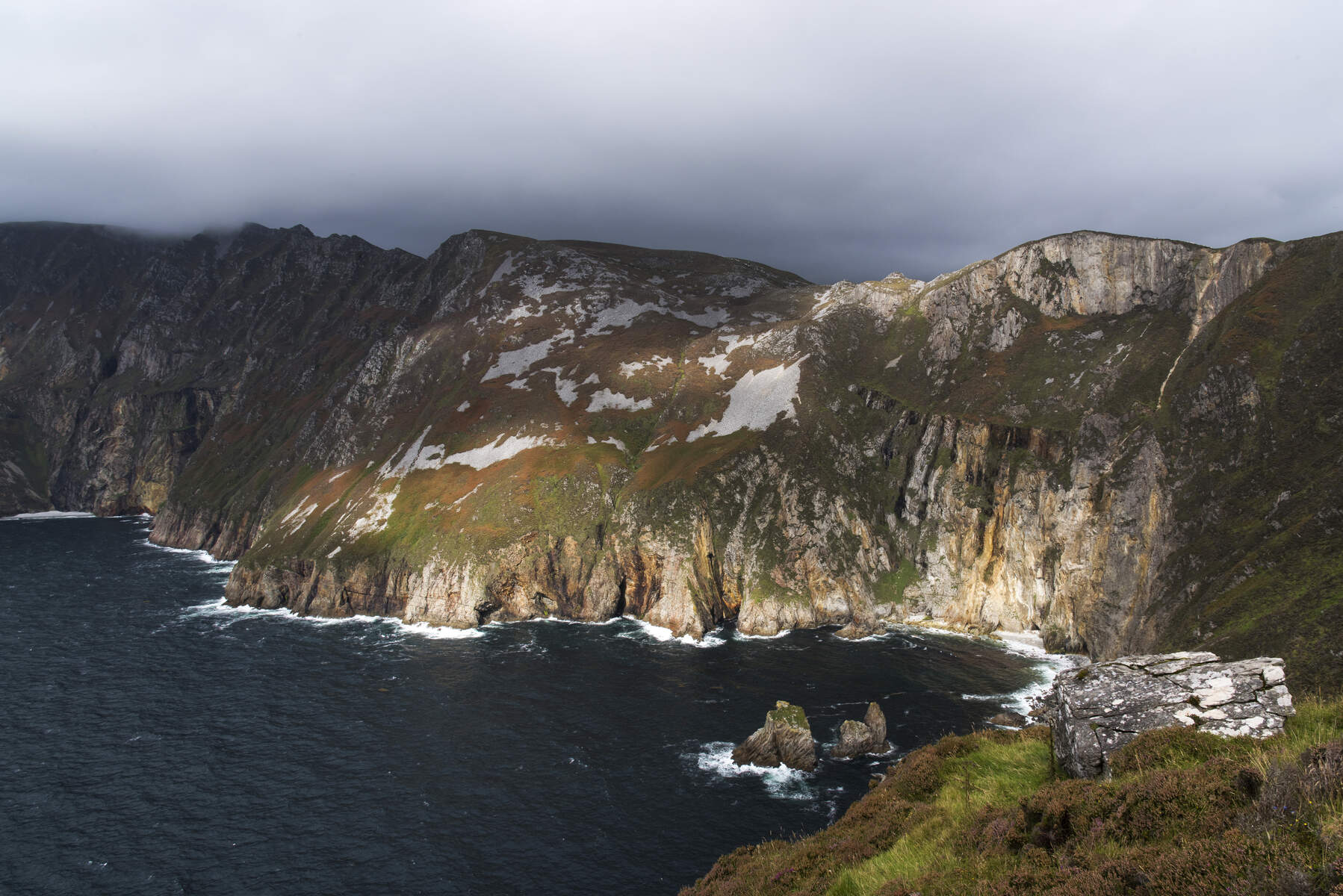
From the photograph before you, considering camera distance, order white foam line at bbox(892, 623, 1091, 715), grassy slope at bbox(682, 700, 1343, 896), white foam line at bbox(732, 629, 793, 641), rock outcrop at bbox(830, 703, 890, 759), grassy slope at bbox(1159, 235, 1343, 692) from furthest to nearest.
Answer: white foam line at bbox(732, 629, 793, 641)
white foam line at bbox(892, 623, 1091, 715)
rock outcrop at bbox(830, 703, 890, 759)
grassy slope at bbox(1159, 235, 1343, 692)
grassy slope at bbox(682, 700, 1343, 896)

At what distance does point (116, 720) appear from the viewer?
6938 cm

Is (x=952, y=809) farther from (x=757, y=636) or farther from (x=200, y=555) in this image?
(x=200, y=555)

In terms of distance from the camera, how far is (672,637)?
93.6m

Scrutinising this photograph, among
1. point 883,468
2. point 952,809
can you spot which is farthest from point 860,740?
point 883,468

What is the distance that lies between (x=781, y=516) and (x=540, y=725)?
5266cm

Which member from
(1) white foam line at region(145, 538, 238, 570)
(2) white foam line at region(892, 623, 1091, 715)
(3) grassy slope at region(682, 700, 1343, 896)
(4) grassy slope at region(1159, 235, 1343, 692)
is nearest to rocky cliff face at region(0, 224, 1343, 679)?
(4) grassy slope at region(1159, 235, 1343, 692)

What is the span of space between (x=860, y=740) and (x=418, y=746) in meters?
40.4

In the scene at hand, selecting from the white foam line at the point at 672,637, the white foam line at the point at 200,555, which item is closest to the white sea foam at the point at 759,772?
the white foam line at the point at 672,637

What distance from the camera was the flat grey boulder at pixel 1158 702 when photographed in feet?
48.2

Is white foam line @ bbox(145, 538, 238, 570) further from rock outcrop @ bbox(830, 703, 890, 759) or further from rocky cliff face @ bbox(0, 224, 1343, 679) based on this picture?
rock outcrop @ bbox(830, 703, 890, 759)

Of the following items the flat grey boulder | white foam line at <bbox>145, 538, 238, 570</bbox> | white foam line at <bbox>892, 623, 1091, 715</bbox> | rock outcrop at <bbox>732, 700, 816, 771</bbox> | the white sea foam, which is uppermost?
the flat grey boulder

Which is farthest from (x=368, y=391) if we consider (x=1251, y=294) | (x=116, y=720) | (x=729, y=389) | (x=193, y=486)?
(x=1251, y=294)

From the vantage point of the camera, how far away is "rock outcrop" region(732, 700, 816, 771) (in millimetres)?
55531

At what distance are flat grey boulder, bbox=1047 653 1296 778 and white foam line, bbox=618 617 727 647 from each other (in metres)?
74.3
